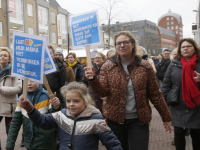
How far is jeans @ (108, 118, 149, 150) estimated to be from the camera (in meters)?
3.10

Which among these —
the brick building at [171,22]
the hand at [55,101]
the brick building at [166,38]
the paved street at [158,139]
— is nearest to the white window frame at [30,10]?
the paved street at [158,139]

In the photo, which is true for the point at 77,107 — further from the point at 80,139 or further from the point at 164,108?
the point at 164,108

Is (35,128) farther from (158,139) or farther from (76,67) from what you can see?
(76,67)

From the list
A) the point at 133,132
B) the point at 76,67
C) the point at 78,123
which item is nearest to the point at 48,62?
the point at 78,123

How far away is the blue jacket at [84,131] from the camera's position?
8.36 ft

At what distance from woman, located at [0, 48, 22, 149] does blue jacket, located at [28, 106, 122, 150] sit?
214cm

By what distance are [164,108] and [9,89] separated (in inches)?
106

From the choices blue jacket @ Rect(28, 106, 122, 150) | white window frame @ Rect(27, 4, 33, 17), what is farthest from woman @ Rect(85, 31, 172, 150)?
white window frame @ Rect(27, 4, 33, 17)

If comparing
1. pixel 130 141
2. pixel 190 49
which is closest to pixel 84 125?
pixel 130 141

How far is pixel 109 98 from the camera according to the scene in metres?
3.13

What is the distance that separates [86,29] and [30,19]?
112 ft

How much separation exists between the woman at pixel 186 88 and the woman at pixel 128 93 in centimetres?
82

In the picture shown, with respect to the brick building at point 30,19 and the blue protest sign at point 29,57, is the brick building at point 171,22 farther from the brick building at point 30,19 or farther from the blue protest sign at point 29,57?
the blue protest sign at point 29,57

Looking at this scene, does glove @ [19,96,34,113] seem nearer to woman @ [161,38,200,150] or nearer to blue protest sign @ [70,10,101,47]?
blue protest sign @ [70,10,101,47]
